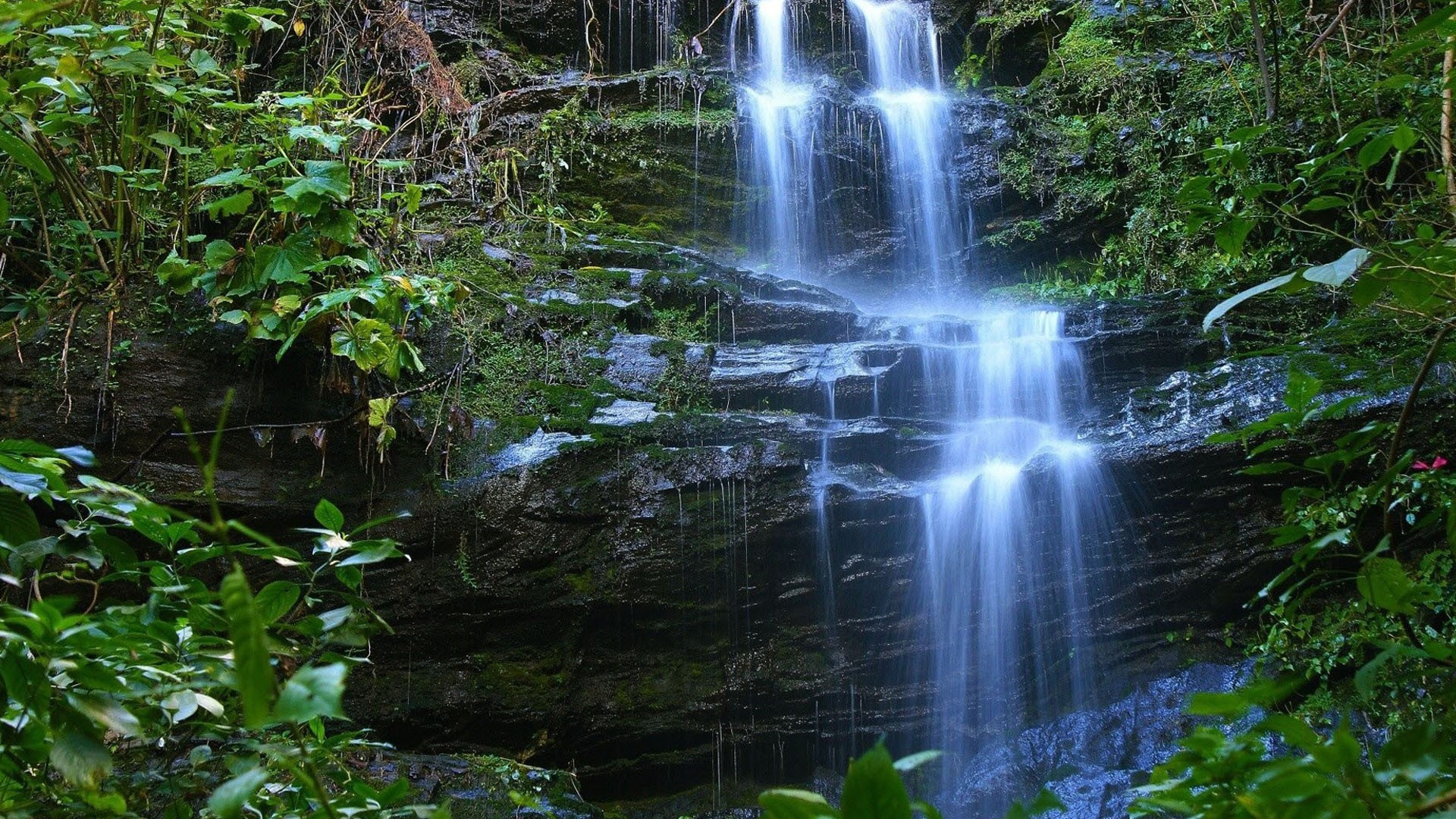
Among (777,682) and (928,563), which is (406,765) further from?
(928,563)

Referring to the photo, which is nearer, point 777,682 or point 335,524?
point 335,524

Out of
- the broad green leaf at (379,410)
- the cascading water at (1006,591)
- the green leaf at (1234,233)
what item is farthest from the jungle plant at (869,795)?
the cascading water at (1006,591)

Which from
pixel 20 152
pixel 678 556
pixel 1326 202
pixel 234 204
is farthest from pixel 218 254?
pixel 1326 202

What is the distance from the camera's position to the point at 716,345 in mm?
6559

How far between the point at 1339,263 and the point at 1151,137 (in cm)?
841

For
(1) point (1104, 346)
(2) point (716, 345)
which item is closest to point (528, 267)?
(2) point (716, 345)

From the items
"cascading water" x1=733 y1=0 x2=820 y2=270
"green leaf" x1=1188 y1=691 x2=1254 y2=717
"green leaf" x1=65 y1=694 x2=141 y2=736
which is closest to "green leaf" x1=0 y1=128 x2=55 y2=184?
"green leaf" x1=65 y1=694 x2=141 y2=736

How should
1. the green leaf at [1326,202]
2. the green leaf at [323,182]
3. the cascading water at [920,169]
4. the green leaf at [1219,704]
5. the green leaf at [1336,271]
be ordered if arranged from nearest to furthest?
the green leaf at [1219,704] < the green leaf at [1336,271] < the green leaf at [1326,202] < the green leaf at [323,182] < the cascading water at [920,169]

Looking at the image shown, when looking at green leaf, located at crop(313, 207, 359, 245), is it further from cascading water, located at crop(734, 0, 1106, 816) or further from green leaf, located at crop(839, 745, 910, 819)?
green leaf, located at crop(839, 745, 910, 819)

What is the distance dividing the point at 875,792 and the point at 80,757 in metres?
1.28

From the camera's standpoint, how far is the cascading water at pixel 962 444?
18.4 ft

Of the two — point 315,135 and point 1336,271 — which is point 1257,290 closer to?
point 1336,271

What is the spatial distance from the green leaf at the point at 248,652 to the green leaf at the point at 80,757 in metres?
0.84

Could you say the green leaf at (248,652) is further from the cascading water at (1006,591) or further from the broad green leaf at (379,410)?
the cascading water at (1006,591)
